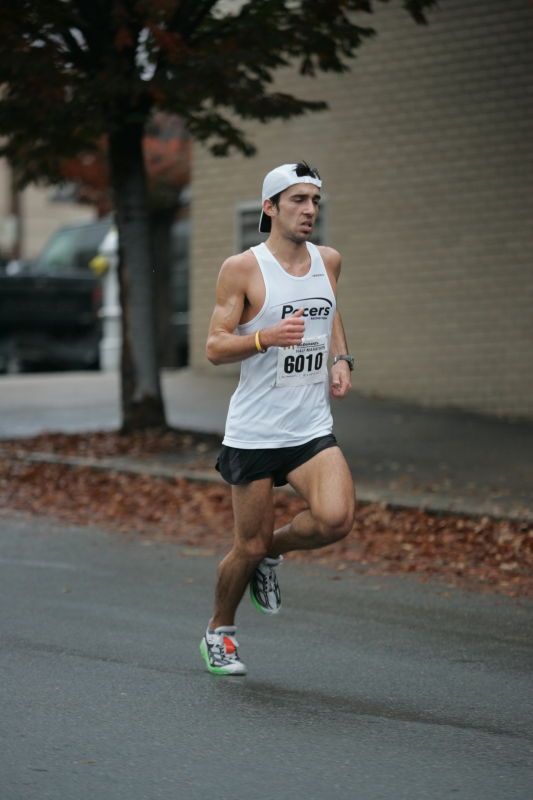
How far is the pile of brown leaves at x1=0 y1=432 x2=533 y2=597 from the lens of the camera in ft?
33.0

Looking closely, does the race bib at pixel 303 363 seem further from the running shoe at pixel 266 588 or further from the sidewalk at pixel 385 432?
the sidewalk at pixel 385 432

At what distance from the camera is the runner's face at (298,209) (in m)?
6.55

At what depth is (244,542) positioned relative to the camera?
676cm

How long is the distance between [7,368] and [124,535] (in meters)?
14.2

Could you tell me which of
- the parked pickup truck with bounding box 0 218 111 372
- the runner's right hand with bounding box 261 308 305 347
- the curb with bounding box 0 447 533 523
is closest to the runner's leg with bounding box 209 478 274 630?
the runner's right hand with bounding box 261 308 305 347

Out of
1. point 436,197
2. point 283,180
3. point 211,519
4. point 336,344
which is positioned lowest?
point 211,519

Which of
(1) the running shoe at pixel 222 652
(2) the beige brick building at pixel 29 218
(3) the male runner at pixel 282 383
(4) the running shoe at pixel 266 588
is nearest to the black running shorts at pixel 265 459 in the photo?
(3) the male runner at pixel 282 383

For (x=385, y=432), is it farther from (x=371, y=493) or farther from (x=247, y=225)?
(x=247, y=225)

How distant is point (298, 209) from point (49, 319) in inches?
749

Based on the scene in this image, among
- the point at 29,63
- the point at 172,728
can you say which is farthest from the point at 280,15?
the point at 172,728

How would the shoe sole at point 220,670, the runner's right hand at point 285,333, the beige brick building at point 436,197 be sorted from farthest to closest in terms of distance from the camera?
the beige brick building at point 436,197
the shoe sole at point 220,670
the runner's right hand at point 285,333

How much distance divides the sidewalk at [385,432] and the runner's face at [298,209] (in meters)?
4.79

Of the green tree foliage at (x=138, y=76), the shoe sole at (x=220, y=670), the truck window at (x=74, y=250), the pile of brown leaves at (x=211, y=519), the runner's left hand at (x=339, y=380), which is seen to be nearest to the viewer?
the runner's left hand at (x=339, y=380)

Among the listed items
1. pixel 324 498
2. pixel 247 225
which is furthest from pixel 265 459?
pixel 247 225
